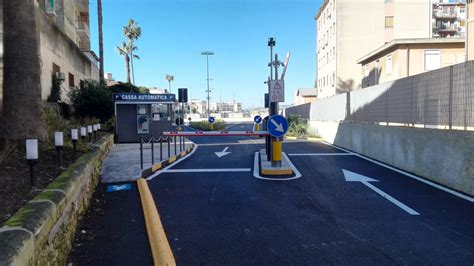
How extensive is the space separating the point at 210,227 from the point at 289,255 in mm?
1421

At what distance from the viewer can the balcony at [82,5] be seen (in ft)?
121

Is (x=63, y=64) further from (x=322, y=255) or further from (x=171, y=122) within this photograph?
(x=322, y=255)

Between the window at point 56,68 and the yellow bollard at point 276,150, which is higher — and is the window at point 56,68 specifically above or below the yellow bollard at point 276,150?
above

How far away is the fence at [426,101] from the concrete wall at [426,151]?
273mm

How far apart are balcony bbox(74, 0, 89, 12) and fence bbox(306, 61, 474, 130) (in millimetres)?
32027

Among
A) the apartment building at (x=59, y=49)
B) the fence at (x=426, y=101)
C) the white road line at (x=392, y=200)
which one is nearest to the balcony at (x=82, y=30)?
the apartment building at (x=59, y=49)

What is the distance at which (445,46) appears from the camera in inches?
1163

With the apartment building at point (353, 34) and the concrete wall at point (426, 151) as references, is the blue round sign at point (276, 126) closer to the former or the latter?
the concrete wall at point (426, 151)

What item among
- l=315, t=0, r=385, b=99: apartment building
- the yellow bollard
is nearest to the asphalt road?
the yellow bollard

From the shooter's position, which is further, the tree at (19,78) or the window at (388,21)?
the window at (388,21)

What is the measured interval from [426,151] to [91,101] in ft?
50.0

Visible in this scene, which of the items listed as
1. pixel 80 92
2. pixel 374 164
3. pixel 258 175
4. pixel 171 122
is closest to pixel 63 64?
pixel 80 92

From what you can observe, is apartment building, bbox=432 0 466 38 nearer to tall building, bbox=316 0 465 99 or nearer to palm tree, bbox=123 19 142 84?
tall building, bbox=316 0 465 99

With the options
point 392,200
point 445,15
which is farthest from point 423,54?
point 445,15
